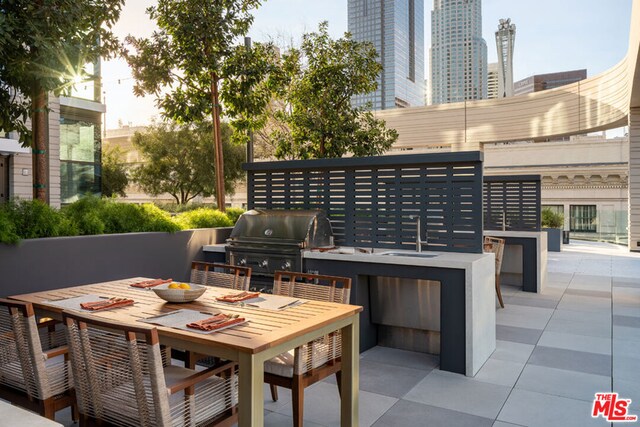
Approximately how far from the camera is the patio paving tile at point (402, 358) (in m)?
4.23

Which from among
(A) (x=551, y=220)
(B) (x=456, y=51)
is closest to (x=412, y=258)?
(A) (x=551, y=220)

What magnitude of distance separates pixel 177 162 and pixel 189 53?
1192 cm

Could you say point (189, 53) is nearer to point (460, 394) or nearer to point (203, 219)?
point (203, 219)

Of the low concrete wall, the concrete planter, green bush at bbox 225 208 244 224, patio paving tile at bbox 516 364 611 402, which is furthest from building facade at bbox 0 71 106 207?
the concrete planter

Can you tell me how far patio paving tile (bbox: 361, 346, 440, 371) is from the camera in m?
4.23

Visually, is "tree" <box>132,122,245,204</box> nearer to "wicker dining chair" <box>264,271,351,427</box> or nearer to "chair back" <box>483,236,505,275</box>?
"chair back" <box>483,236,505,275</box>

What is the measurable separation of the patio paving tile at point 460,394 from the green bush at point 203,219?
10.4 feet

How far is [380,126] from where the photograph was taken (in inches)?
391

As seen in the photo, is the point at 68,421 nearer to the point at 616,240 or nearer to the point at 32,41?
the point at 32,41

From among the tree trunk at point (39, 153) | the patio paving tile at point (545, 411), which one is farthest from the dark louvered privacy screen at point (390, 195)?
the tree trunk at point (39, 153)

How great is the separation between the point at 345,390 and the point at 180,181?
16585 mm

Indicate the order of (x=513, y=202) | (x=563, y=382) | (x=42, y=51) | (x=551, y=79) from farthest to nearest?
(x=551, y=79), (x=513, y=202), (x=42, y=51), (x=563, y=382)

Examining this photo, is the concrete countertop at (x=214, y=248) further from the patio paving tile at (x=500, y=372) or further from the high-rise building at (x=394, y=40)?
the high-rise building at (x=394, y=40)

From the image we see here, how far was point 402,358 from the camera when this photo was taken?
4430mm
